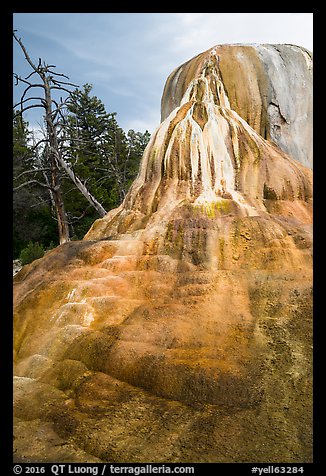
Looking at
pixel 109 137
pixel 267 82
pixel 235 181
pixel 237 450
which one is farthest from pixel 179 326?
pixel 109 137

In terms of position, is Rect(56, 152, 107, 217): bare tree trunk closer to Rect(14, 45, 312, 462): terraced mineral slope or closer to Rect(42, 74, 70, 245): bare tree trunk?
Rect(42, 74, 70, 245): bare tree trunk

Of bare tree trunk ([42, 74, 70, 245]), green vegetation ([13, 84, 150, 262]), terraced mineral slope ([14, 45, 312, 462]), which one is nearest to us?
terraced mineral slope ([14, 45, 312, 462])

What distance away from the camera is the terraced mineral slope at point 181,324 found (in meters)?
2.87

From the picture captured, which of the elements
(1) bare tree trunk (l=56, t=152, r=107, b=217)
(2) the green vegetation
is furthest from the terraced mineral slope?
(2) the green vegetation

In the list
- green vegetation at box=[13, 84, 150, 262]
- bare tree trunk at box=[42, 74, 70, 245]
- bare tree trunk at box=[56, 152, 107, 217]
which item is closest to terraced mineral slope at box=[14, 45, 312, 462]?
bare tree trunk at box=[42, 74, 70, 245]

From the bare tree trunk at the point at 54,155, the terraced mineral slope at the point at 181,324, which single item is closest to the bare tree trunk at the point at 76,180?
the bare tree trunk at the point at 54,155

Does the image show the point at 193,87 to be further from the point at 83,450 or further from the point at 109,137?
the point at 109,137

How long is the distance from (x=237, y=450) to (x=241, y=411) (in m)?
0.38

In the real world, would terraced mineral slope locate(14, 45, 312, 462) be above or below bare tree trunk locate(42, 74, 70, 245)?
below

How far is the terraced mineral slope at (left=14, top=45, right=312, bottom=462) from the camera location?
2.87 m

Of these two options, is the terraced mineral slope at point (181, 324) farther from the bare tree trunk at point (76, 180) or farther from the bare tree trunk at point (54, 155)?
the bare tree trunk at point (76, 180)

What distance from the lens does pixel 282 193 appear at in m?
7.38

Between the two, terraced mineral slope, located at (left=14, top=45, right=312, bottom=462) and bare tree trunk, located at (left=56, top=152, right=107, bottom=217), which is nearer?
terraced mineral slope, located at (left=14, top=45, right=312, bottom=462)

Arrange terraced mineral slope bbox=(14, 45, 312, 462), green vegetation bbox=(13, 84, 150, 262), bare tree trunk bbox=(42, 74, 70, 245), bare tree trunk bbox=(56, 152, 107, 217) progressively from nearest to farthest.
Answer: terraced mineral slope bbox=(14, 45, 312, 462) < bare tree trunk bbox=(42, 74, 70, 245) < bare tree trunk bbox=(56, 152, 107, 217) < green vegetation bbox=(13, 84, 150, 262)
